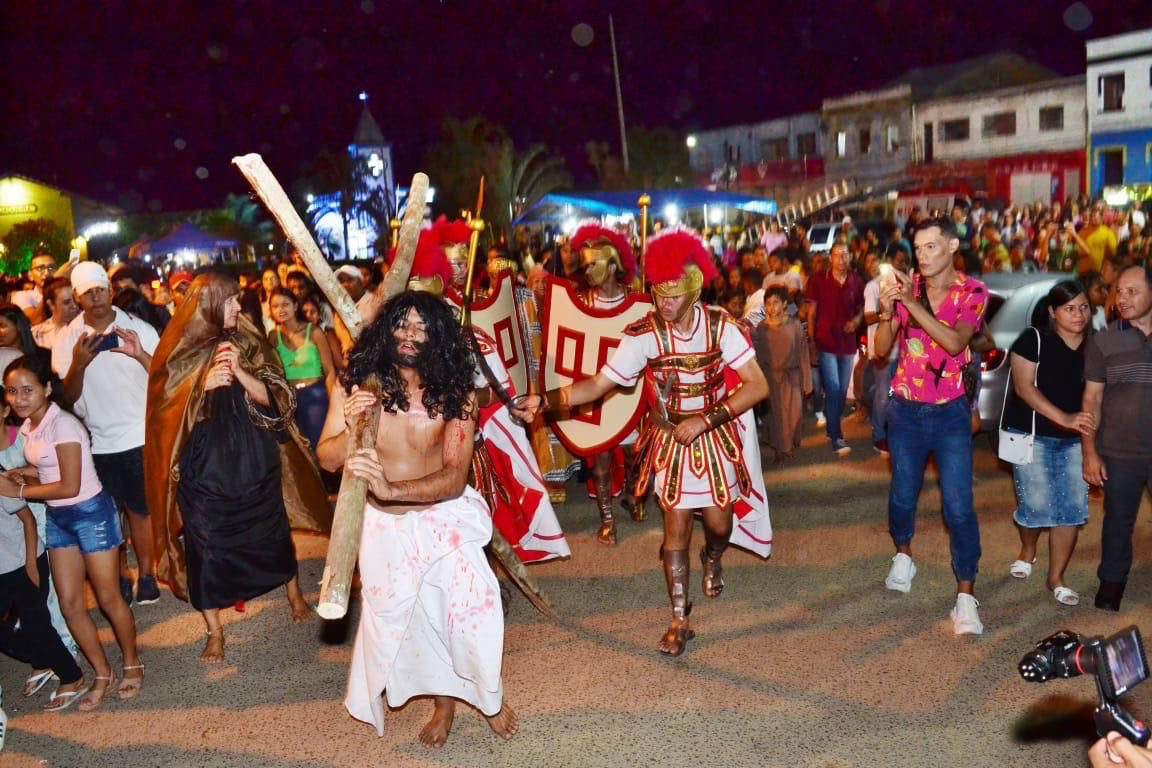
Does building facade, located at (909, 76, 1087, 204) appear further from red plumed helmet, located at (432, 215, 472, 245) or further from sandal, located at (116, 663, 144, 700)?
sandal, located at (116, 663, 144, 700)

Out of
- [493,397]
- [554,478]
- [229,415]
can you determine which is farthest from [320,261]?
[554,478]

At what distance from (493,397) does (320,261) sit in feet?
8.22

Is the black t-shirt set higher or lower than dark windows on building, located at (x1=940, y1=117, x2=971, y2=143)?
lower

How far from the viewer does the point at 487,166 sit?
1842 inches

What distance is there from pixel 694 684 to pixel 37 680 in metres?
3.42

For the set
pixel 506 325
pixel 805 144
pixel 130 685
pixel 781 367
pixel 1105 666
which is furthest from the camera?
pixel 805 144

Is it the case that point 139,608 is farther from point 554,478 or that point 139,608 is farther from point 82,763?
point 554,478

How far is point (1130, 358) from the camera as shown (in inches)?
204

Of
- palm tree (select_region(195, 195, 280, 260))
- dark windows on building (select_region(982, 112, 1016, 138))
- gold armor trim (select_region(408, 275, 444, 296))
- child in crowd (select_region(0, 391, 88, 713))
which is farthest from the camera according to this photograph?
palm tree (select_region(195, 195, 280, 260))

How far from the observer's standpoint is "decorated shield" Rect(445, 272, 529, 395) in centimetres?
669

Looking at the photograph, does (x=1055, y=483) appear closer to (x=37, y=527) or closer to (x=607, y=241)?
(x=607, y=241)

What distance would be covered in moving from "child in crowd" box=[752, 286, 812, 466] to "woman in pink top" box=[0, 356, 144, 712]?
225 inches

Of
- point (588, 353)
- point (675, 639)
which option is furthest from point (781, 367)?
point (675, 639)

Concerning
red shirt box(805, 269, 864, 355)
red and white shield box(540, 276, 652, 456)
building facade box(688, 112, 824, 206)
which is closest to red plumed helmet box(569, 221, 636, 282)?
red and white shield box(540, 276, 652, 456)
